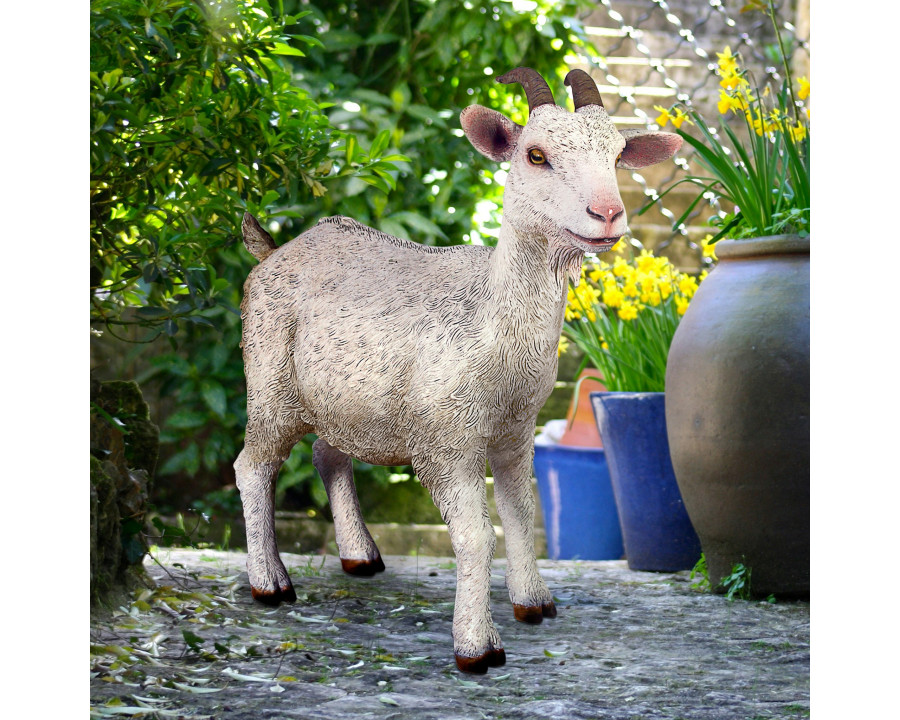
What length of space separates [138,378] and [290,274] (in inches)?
75.7

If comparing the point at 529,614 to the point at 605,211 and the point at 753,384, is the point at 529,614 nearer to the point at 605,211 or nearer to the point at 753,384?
the point at 753,384

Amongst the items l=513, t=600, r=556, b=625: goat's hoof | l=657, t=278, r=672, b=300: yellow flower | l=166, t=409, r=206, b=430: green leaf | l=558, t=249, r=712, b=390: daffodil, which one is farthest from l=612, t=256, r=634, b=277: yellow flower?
l=166, t=409, r=206, b=430: green leaf

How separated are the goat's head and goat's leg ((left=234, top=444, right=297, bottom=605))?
3.47 feet

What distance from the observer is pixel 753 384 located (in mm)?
2615

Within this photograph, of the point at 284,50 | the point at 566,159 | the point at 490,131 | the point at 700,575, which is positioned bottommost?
the point at 700,575

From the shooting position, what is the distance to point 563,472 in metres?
3.97

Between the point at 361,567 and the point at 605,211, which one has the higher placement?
the point at 605,211

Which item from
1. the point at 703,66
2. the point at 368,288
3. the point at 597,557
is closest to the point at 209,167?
the point at 368,288

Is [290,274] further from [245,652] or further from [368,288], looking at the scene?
[245,652]

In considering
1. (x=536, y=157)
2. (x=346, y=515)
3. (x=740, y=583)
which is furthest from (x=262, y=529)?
(x=740, y=583)

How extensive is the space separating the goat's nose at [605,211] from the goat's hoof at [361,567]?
1.48 meters

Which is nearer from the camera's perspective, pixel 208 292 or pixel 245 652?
pixel 245 652

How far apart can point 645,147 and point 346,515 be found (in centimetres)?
149

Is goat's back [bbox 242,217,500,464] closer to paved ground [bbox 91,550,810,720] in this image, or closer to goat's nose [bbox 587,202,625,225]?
goat's nose [bbox 587,202,625,225]
